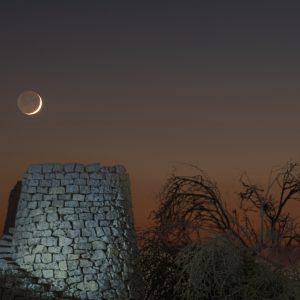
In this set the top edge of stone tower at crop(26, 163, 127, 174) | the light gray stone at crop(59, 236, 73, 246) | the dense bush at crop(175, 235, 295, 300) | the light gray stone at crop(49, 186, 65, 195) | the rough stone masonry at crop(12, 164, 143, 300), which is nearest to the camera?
the dense bush at crop(175, 235, 295, 300)

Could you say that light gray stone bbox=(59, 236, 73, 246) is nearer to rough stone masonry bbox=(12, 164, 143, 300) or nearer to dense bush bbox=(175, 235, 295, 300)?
rough stone masonry bbox=(12, 164, 143, 300)

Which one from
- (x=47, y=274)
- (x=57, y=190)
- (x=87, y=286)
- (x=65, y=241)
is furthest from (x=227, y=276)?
(x=57, y=190)

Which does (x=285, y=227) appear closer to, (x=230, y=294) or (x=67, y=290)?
(x=230, y=294)

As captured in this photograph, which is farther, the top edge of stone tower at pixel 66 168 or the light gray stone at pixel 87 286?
the top edge of stone tower at pixel 66 168

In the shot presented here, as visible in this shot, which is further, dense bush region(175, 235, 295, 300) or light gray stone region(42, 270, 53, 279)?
light gray stone region(42, 270, 53, 279)

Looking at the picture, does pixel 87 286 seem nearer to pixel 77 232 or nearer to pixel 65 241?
pixel 65 241

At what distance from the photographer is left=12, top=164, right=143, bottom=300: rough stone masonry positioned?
14555 mm

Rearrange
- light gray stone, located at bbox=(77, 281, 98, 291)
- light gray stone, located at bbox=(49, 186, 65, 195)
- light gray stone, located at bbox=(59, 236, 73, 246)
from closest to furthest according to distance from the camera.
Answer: light gray stone, located at bbox=(77, 281, 98, 291)
light gray stone, located at bbox=(59, 236, 73, 246)
light gray stone, located at bbox=(49, 186, 65, 195)

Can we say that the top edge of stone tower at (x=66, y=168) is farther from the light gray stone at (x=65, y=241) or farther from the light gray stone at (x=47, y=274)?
the light gray stone at (x=47, y=274)

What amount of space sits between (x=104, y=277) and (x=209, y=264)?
2.44 m

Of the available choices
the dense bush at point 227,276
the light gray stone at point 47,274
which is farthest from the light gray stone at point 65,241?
the dense bush at point 227,276

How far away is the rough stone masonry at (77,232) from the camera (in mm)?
14555

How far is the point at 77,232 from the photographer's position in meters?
14.8

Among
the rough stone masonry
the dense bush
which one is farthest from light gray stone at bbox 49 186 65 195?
the dense bush
